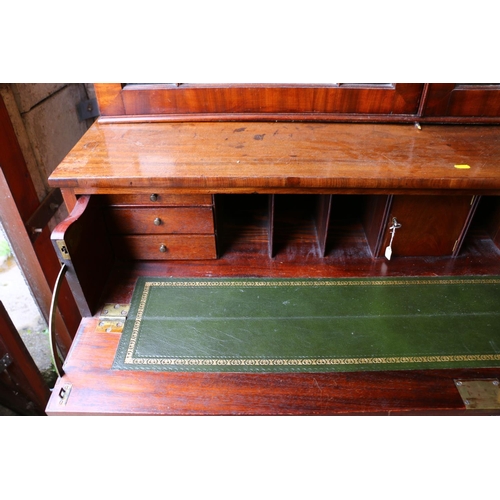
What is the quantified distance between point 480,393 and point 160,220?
41.2 inches

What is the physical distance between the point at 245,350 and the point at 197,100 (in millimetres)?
878

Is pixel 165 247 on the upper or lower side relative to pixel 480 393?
upper

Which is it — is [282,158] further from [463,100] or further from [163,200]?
[463,100]

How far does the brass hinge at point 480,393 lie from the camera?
40.9 inches

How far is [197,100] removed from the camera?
4.72 feet

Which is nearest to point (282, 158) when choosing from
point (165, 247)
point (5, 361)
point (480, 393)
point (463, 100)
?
point (165, 247)

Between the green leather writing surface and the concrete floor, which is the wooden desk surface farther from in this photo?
the concrete floor

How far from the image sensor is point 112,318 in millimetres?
1253

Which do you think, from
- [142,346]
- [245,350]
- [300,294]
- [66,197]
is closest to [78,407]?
[142,346]

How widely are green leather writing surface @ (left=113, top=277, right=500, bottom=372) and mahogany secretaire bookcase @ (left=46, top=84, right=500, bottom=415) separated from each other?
2 centimetres

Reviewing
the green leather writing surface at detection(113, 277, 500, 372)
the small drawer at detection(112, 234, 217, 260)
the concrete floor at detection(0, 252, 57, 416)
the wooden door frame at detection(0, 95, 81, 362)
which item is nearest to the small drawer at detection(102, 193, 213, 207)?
the small drawer at detection(112, 234, 217, 260)

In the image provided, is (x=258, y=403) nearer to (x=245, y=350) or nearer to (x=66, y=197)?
(x=245, y=350)

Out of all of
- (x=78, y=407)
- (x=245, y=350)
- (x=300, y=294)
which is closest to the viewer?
(x=78, y=407)

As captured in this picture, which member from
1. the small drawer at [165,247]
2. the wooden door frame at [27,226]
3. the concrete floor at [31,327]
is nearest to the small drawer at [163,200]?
the small drawer at [165,247]
